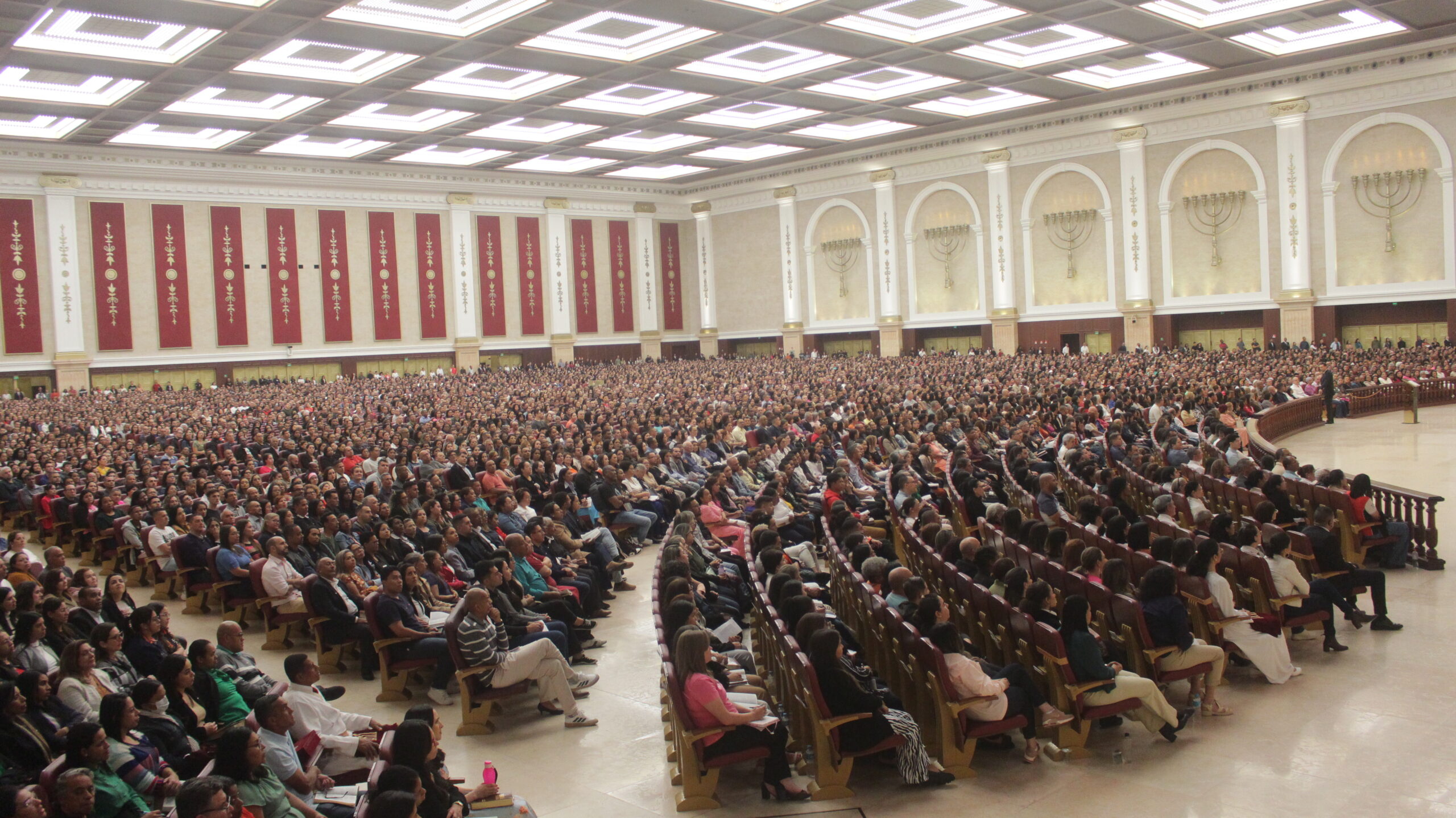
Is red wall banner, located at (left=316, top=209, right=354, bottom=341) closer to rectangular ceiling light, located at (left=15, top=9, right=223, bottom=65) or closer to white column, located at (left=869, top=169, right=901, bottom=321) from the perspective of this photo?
rectangular ceiling light, located at (left=15, top=9, right=223, bottom=65)

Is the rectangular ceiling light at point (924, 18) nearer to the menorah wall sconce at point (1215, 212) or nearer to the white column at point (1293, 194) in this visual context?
the white column at point (1293, 194)

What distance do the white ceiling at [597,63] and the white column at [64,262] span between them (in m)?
2.01

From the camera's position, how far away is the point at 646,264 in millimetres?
39625

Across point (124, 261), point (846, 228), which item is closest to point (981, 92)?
point (846, 228)

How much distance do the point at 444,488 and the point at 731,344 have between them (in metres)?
30.9

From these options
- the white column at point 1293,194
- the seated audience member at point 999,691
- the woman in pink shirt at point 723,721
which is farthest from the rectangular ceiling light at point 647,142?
the woman in pink shirt at point 723,721

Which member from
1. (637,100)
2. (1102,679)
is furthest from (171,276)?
(1102,679)

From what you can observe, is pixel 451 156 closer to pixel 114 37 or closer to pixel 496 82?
pixel 496 82

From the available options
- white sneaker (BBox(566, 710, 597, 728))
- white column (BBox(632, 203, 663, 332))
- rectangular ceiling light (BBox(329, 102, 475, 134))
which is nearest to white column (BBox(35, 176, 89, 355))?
rectangular ceiling light (BBox(329, 102, 475, 134))

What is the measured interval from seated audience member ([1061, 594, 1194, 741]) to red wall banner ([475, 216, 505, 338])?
32.8 metres

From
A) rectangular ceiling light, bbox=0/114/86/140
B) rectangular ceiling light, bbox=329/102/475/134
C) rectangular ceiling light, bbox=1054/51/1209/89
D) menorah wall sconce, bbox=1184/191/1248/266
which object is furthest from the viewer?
menorah wall sconce, bbox=1184/191/1248/266

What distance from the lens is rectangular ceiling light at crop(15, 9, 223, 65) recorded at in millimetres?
18359

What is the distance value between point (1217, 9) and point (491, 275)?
78.5ft

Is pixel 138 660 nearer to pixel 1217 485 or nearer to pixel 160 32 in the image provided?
pixel 1217 485
